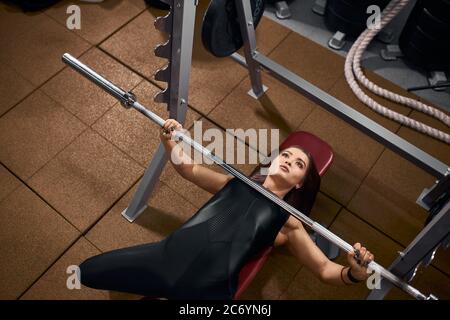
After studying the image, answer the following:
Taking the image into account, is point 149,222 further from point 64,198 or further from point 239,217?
point 239,217

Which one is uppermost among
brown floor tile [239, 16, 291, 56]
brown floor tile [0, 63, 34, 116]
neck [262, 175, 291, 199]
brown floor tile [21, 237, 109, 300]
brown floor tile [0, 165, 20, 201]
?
neck [262, 175, 291, 199]

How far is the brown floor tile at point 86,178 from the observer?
5.50 feet

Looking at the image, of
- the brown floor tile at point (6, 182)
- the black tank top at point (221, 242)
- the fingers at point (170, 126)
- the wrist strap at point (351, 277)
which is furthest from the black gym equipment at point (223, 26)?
the brown floor tile at point (6, 182)

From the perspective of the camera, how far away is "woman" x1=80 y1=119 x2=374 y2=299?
1158mm

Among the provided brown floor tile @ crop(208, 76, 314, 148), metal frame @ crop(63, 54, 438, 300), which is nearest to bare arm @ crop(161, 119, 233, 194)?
metal frame @ crop(63, 54, 438, 300)

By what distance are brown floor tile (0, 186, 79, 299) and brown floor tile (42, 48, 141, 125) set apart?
46 cm

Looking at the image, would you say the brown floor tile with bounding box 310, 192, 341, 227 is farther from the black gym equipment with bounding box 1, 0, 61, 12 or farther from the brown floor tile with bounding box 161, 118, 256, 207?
the black gym equipment with bounding box 1, 0, 61, 12

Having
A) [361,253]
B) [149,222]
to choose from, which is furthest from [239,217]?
[149,222]

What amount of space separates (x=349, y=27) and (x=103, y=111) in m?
1.37

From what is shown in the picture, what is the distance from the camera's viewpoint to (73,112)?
1.92 m

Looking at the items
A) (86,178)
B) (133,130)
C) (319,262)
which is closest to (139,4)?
(133,130)

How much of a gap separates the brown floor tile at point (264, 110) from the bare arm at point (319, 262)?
0.65m

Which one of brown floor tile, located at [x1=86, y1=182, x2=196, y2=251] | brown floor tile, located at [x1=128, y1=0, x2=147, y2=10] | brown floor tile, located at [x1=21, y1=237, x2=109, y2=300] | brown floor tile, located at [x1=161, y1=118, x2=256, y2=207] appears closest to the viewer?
brown floor tile, located at [x1=21, y1=237, x2=109, y2=300]

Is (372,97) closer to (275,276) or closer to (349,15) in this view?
(349,15)
